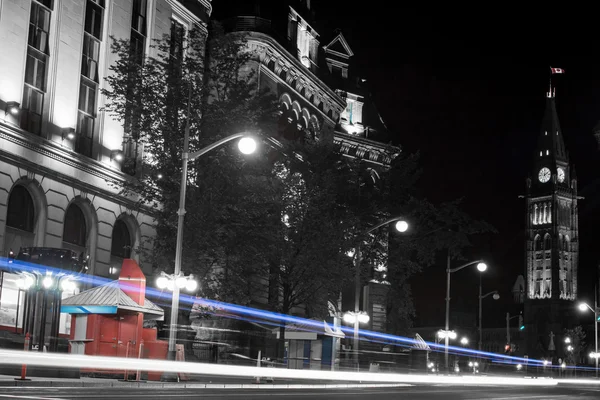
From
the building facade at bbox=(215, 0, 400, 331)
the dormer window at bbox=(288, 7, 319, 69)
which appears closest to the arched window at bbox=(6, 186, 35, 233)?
the building facade at bbox=(215, 0, 400, 331)

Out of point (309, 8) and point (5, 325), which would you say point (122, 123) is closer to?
point (5, 325)

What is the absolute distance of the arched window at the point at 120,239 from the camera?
149 feet

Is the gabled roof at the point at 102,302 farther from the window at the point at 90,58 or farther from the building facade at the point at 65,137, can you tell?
the window at the point at 90,58

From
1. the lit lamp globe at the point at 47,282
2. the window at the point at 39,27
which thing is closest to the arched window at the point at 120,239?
the window at the point at 39,27

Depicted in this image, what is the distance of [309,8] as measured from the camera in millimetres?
70812

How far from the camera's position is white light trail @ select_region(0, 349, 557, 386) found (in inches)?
823

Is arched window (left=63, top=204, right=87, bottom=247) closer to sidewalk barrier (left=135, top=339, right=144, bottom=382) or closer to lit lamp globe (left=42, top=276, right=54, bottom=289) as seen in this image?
lit lamp globe (left=42, top=276, right=54, bottom=289)

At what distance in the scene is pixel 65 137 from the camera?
135ft

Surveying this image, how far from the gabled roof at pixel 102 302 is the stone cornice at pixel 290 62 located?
26.5 metres

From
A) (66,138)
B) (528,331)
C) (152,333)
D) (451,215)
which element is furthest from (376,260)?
(528,331)

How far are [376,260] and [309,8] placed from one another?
79.7 ft

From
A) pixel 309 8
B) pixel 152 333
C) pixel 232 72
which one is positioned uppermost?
pixel 309 8

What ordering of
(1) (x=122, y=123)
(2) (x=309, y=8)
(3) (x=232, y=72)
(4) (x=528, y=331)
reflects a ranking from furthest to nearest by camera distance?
(4) (x=528, y=331)
(2) (x=309, y=8)
(1) (x=122, y=123)
(3) (x=232, y=72)

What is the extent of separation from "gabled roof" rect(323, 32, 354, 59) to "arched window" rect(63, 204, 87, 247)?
40.0 m
